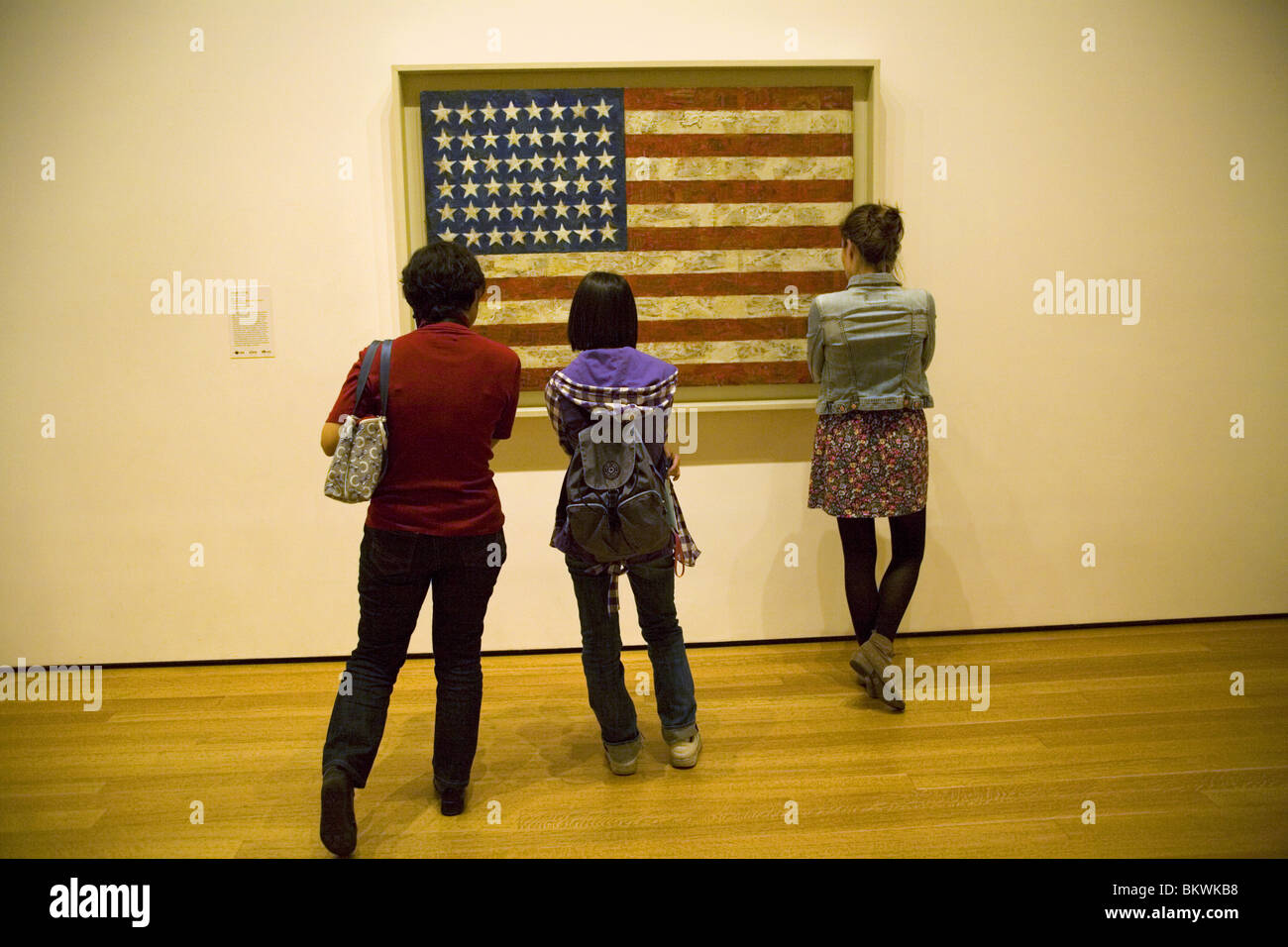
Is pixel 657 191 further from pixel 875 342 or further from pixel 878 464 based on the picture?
pixel 878 464

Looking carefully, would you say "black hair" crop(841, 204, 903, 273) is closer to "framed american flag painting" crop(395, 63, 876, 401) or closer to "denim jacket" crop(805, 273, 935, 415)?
"denim jacket" crop(805, 273, 935, 415)

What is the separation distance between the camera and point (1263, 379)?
3641mm

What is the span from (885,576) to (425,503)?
63.9 inches

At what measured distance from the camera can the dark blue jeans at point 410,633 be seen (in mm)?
2141

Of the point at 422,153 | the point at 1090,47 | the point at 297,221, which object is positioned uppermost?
the point at 1090,47

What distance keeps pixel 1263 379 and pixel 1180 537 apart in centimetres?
74

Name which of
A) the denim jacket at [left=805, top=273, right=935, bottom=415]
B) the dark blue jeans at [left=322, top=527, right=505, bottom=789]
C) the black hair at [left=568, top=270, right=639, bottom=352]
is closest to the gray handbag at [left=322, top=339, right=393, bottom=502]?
the dark blue jeans at [left=322, top=527, right=505, bottom=789]

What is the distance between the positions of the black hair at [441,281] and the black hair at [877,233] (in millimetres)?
1275

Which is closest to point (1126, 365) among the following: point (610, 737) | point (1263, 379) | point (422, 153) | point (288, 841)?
point (1263, 379)

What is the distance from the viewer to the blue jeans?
94.8 inches

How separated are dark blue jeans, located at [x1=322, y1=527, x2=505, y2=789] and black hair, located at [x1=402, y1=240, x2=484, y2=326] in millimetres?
560

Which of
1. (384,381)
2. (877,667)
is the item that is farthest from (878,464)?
(384,381)

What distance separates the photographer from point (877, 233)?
2.78 metres
